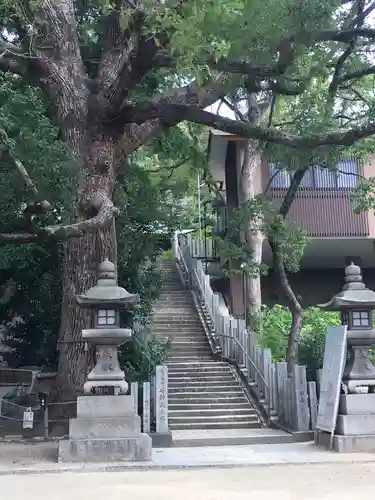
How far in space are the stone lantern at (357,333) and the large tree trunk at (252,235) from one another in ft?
14.3

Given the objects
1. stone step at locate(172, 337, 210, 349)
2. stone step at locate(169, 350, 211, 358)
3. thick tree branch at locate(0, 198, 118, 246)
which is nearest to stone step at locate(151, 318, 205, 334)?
stone step at locate(172, 337, 210, 349)

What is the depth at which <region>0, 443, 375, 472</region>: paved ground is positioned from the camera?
8.23 metres

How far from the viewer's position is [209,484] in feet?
23.4

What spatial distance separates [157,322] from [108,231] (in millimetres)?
6808

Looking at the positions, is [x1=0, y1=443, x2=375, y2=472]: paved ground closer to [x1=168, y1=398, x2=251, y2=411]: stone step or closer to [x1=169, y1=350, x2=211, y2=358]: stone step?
[x1=168, y1=398, x2=251, y2=411]: stone step

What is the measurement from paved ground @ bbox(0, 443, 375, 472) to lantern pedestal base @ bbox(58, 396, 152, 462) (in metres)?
0.20

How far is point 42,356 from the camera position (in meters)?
12.5

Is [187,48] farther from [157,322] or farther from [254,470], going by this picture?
[157,322]

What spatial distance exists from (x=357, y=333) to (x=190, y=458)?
3363 mm

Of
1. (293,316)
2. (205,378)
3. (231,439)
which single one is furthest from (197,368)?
(231,439)

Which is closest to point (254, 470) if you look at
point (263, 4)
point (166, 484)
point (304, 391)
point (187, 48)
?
point (166, 484)

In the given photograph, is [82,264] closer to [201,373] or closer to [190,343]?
[201,373]

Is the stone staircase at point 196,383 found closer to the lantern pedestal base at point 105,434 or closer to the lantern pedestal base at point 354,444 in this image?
the lantern pedestal base at point 354,444

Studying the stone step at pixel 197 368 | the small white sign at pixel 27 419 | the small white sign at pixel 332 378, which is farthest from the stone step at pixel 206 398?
the small white sign at pixel 27 419
